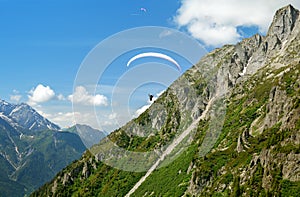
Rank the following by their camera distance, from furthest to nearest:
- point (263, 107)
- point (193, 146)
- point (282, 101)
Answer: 1. point (193, 146)
2. point (263, 107)
3. point (282, 101)

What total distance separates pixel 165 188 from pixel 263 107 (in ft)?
183

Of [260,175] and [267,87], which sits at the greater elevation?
[267,87]

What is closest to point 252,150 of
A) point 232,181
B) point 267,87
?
point 232,181

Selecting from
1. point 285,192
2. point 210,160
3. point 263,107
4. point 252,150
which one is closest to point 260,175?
point 285,192

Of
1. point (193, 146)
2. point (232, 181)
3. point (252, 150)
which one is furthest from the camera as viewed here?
point (193, 146)

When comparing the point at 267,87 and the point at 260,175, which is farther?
the point at 267,87

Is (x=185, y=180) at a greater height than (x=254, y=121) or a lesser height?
lesser

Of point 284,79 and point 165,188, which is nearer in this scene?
point 165,188

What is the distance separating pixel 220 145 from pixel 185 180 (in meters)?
19.8

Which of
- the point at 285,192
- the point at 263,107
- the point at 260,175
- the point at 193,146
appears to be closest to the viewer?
the point at 285,192

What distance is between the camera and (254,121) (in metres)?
154

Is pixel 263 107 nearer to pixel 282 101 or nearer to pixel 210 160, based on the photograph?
pixel 282 101

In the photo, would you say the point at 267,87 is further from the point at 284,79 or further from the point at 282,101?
the point at 282,101

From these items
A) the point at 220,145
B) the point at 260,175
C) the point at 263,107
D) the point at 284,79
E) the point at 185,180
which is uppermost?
the point at 284,79
